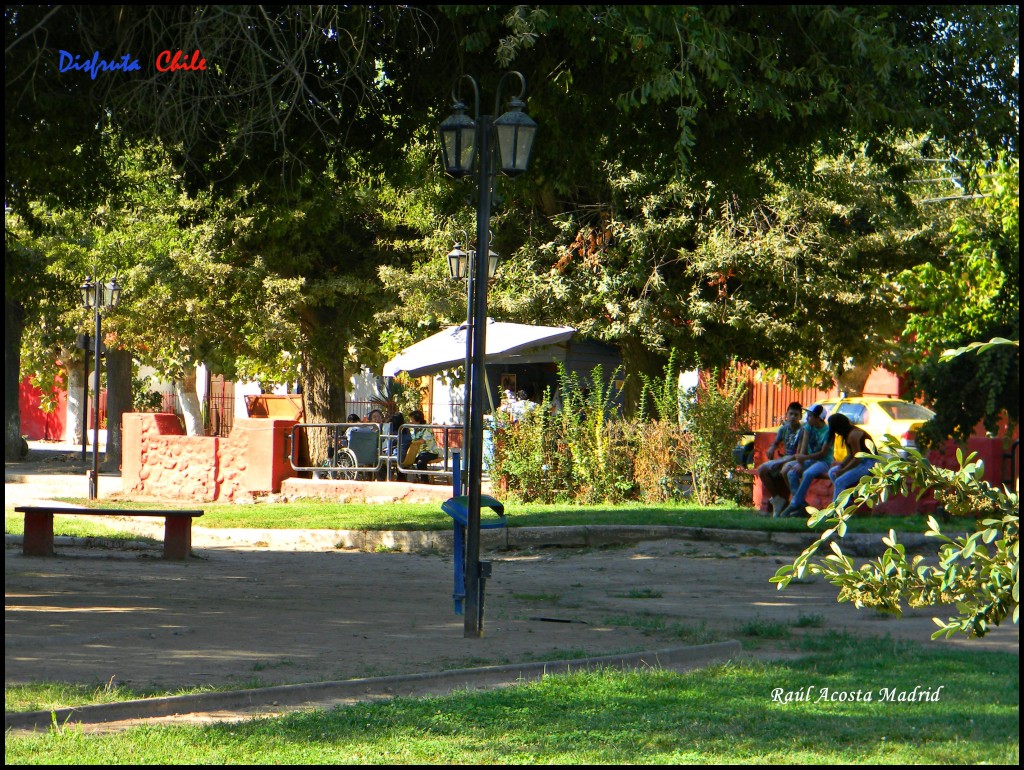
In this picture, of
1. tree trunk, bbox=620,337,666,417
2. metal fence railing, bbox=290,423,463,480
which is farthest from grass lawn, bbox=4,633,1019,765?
tree trunk, bbox=620,337,666,417

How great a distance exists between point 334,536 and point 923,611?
7.70 metres

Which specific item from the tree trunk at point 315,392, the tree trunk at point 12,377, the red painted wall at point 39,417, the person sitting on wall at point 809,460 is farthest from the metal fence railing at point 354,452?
the red painted wall at point 39,417

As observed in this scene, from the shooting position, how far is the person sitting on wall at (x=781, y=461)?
1463cm

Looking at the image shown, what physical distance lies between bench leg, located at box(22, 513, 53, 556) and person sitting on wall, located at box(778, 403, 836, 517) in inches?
329

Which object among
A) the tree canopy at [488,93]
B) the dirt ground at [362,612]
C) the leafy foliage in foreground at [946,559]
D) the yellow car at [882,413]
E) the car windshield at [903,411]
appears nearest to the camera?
the leafy foliage in foreground at [946,559]

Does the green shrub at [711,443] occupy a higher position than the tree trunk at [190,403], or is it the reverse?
the tree trunk at [190,403]

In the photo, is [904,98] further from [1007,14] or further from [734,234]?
[734,234]

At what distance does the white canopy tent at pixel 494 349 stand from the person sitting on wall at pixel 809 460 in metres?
4.86

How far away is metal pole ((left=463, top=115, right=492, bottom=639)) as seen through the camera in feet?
25.1

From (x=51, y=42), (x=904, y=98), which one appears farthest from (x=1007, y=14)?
Result: (x=51, y=42)

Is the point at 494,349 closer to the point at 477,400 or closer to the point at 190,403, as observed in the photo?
the point at 477,400

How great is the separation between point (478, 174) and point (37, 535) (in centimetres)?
732

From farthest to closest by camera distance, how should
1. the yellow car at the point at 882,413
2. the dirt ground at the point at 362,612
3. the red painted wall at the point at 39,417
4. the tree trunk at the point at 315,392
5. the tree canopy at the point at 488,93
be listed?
the red painted wall at the point at 39,417, the tree trunk at the point at 315,392, the yellow car at the point at 882,413, the tree canopy at the point at 488,93, the dirt ground at the point at 362,612

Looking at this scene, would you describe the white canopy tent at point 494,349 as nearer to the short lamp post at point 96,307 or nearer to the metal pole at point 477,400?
the short lamp post at point 96,307
